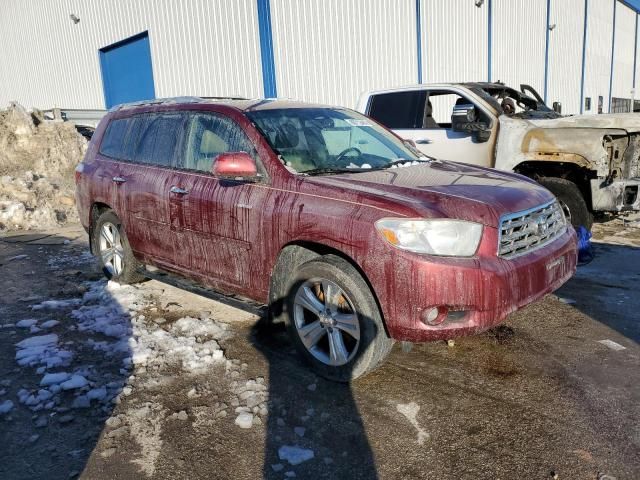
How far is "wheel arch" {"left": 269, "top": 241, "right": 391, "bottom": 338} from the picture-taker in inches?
133

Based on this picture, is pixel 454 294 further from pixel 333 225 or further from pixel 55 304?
pixel 55 304

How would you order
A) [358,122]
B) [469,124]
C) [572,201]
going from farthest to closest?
[469,124], [572,201], [358,122]

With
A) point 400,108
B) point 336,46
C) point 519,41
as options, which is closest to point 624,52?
point 519,41

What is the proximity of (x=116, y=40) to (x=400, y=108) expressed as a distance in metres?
12.1

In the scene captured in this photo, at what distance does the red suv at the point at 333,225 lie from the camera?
297cm

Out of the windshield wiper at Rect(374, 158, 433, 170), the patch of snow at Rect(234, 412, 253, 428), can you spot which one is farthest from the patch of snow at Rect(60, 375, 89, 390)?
the windshield wiper at Rect(374, 158, 433, 170)

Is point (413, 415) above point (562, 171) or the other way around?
the other way around

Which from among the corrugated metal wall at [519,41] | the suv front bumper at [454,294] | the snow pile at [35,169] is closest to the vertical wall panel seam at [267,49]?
the snow pile at [35,169]

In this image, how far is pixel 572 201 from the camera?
6074 millimetres

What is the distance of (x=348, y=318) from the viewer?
10.7ft

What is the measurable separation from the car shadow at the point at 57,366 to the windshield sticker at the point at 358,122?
2.55 metres

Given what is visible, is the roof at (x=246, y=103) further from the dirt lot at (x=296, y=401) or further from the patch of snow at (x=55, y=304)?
the patch of snow at (x=55, y=304)

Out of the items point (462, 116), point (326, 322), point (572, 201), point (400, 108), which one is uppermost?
point (400, 108)

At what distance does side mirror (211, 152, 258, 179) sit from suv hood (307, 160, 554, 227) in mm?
441
